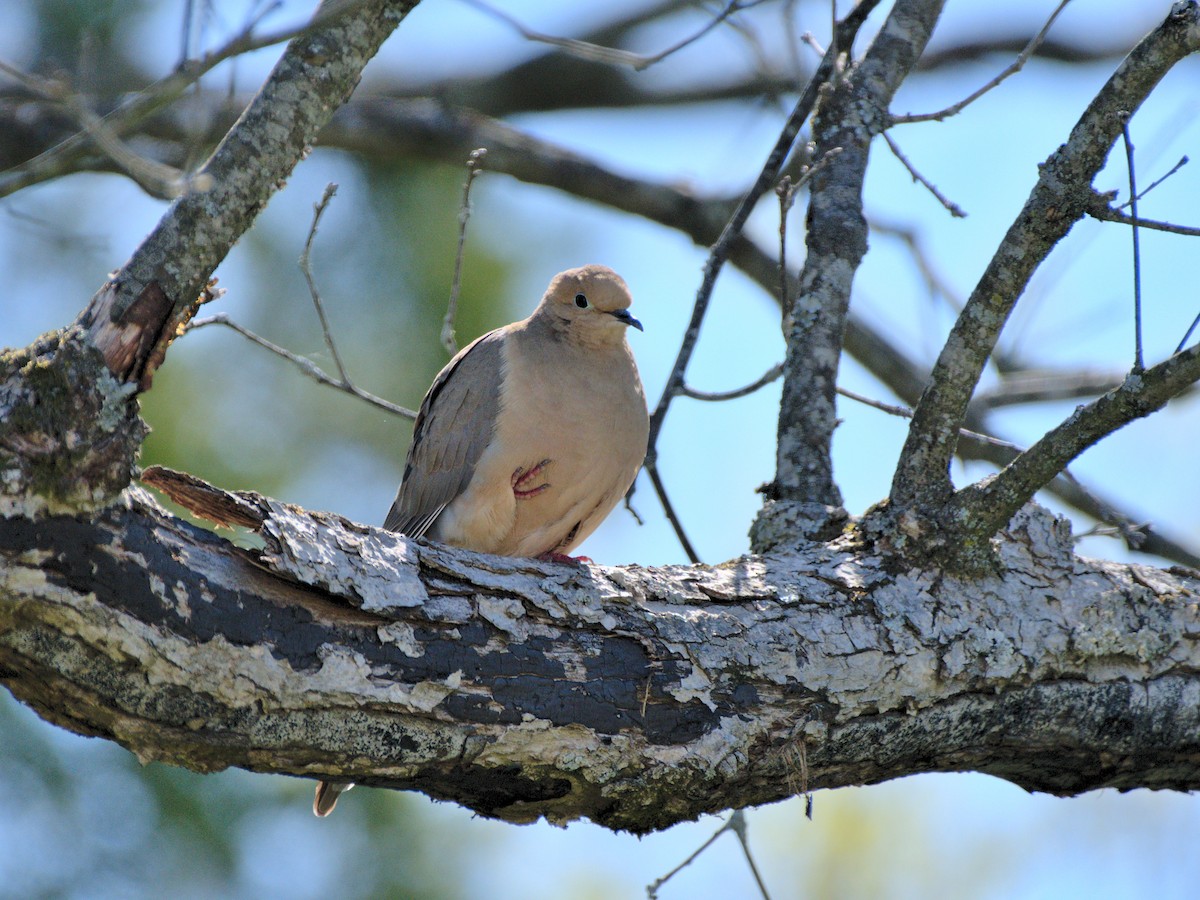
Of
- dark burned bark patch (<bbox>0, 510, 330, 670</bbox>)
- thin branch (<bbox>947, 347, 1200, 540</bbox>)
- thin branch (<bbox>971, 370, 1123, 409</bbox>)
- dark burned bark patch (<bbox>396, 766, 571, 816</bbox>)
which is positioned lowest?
dark burned bark patch (<bbox>396, 766, 571, 816</bbox>)

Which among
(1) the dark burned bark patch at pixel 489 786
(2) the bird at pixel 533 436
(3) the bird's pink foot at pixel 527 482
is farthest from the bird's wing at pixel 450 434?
(1) the dark burned bark patch at pixel 489 786

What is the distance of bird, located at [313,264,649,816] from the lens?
3.93 meters

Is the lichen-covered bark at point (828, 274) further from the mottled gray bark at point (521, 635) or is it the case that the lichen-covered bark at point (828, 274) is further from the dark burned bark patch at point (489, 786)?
the dark burned bark patch at point (489, 786)

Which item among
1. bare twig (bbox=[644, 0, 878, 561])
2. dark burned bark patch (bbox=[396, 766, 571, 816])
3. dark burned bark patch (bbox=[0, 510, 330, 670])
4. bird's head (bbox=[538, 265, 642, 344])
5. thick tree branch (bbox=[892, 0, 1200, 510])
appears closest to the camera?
dark burned bark patch (bbox=[0, 510, 330, 670])

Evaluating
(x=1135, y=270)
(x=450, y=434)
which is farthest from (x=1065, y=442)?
(x=450, y=434)

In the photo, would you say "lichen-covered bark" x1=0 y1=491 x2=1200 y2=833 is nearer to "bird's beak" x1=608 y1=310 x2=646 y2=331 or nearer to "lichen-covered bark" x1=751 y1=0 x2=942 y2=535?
"lichen-covered bark" x1=751 y1=0 x2=942 y2=535

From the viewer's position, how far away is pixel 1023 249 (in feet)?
9.34

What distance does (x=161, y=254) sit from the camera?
2340 millimetres

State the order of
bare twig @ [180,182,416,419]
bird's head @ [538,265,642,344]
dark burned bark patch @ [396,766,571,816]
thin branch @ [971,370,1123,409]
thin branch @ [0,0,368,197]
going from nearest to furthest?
thin branch @ [0,0,368,197] < dark burned bark patch @ [396,766,571,816] < bare twig @ [180,182,416,419] < bird's head @ [538,265,642,344] < thin branch @ [971,370,1123,409]

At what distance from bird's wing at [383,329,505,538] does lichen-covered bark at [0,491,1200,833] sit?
1.21 m

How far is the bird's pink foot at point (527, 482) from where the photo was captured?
3945 mm

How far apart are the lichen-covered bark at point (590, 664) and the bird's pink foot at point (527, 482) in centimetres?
105

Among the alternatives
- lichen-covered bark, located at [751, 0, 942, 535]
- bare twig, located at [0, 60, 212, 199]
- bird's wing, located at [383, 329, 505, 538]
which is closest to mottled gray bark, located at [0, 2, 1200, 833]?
bare twig, located at [0, 60, 212, 199]

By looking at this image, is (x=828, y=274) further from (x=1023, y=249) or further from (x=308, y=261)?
(x=308, y=261)
